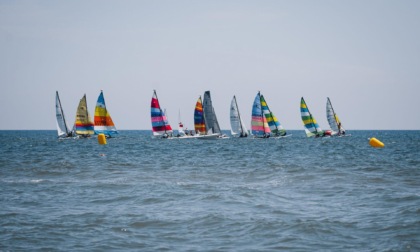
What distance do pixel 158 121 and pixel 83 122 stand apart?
45.2 ft

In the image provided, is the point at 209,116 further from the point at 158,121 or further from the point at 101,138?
the point at 101,138

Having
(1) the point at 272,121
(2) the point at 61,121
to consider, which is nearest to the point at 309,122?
(1) the point at 272,121

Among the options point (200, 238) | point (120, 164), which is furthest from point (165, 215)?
point (120, 164)

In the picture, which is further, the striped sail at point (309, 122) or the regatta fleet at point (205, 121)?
the striped sail at point (309, 122)

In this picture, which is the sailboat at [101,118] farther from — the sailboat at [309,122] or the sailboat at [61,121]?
the sailboat at [309,122]

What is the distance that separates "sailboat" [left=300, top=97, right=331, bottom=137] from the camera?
3450 inches

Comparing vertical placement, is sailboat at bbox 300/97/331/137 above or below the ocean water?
above

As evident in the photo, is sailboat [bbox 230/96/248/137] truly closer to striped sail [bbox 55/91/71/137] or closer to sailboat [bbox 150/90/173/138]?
sailboat [bbox 150/90/173/138]

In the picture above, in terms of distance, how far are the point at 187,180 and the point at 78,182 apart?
5542mm

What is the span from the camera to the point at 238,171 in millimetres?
29906

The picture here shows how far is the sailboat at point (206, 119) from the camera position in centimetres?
8062

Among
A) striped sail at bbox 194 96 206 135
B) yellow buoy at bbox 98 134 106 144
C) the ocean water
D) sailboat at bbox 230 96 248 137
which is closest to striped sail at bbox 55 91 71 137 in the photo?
yellow buoy at bbox 98 134 106 144

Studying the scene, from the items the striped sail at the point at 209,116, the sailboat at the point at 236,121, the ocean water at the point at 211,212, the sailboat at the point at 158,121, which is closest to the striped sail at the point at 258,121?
the sailboat at the point at 236,121

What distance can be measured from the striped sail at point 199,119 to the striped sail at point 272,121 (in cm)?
1068
